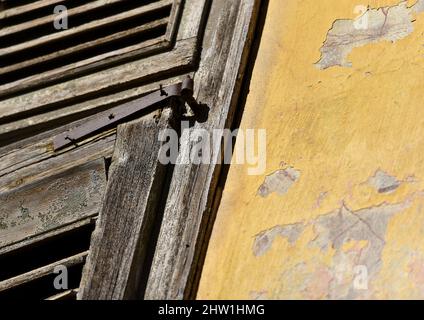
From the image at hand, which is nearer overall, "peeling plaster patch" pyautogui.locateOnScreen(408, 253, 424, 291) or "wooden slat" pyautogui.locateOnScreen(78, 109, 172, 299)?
"peeling plaster patch" pyautogui.locateOnScreen(408, 253, 424, 291)

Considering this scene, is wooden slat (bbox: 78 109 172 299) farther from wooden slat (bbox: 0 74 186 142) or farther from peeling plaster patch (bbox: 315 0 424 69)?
peeling plaster patch (bbox: 315 0 424 69)

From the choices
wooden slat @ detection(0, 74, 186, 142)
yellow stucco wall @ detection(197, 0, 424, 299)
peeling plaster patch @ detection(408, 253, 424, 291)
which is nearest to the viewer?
peeling plaster patch @ detection(408, 253, 424, 291)

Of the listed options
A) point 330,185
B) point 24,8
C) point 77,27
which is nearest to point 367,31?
point 330,185

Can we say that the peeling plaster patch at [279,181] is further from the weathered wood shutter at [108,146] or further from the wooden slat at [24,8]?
the wooden slat at [24,8]

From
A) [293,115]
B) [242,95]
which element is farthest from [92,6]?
[293,115]

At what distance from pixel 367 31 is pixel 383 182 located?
587 mm

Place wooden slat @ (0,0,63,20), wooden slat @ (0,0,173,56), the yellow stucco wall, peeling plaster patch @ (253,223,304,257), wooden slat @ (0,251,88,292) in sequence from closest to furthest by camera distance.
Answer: the yellow stucco wall → peeling plaster patch @ (253,223,304,257) → wooden slat @ (0,251,88,292) → wooden slat @ (0,0,173,56) → wooden slat @ (0,0,63,20)

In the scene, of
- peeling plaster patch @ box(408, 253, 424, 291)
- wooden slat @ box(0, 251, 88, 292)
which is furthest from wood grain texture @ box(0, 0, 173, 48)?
peeling plaster patch @ box(408, 253, 424, 291)

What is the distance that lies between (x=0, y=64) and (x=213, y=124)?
1.07 metres

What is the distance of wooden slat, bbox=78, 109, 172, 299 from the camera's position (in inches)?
96.8

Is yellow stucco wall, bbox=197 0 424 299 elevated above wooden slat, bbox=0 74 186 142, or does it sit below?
below

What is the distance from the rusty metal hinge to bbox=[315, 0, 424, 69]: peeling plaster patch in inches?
16.1

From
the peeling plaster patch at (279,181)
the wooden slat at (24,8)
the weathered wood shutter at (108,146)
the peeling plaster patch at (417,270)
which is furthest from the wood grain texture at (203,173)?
the wooden slat at (24,8)

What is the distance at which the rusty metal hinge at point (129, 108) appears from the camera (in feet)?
9.12
